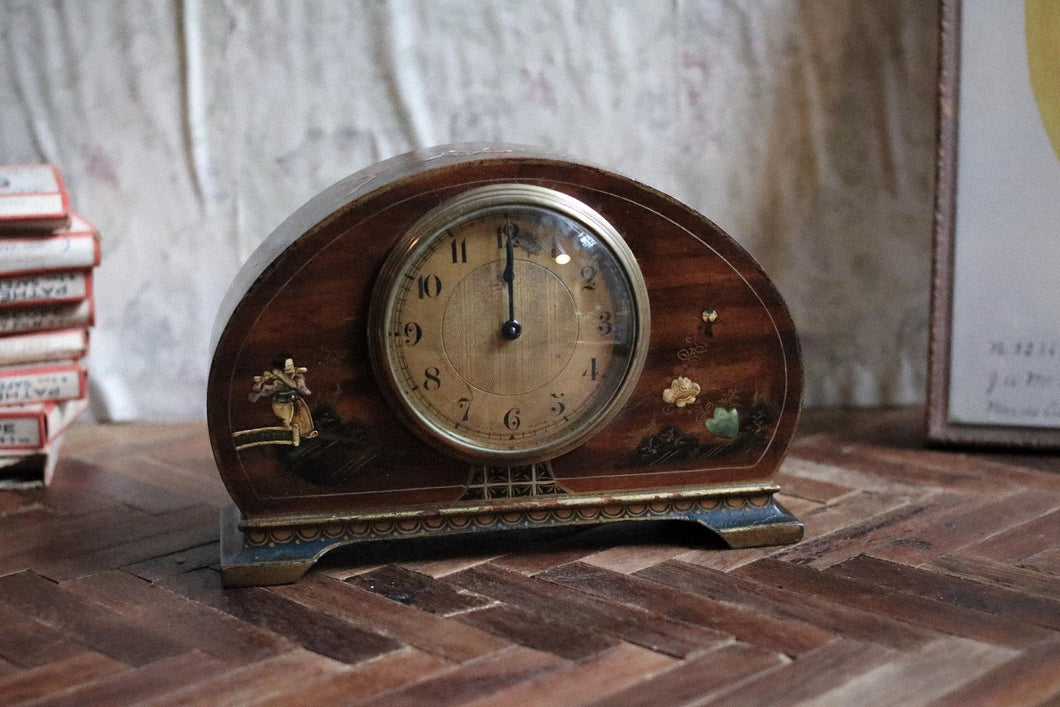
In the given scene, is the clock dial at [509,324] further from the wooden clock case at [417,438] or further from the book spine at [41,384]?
the book spine at [41,384]

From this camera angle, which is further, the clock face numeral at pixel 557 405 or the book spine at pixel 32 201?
the book spine at pixel 32 201

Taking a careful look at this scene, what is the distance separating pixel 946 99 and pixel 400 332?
1.18 m

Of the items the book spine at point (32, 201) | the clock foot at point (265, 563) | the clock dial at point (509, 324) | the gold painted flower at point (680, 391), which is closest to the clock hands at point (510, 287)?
the clock dial at point (509, 324)

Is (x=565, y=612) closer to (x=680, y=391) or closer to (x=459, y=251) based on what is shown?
(x=680, y=391)

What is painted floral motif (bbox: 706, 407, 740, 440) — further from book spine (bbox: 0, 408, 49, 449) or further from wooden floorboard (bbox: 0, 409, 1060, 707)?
book spine (bbox: 0, 408, 49, 449)

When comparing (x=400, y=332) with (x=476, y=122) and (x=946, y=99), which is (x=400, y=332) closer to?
(x=476, y=122)

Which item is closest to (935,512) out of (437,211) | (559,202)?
(559,202)

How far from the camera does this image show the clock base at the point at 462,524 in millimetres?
1576

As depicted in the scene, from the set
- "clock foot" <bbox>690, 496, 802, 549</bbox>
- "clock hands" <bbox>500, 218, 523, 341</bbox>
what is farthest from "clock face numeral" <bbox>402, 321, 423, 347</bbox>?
"clock foot" <bbox>690, 496, 802, 549</bbox>

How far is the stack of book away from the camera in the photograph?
6.63ft

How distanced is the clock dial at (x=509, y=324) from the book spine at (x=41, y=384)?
831mm

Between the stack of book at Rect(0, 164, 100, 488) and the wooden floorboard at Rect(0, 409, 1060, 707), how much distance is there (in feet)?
0.37

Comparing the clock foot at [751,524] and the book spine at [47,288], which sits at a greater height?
the book spine at [47,288]

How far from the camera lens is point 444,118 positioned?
8.07 feet
